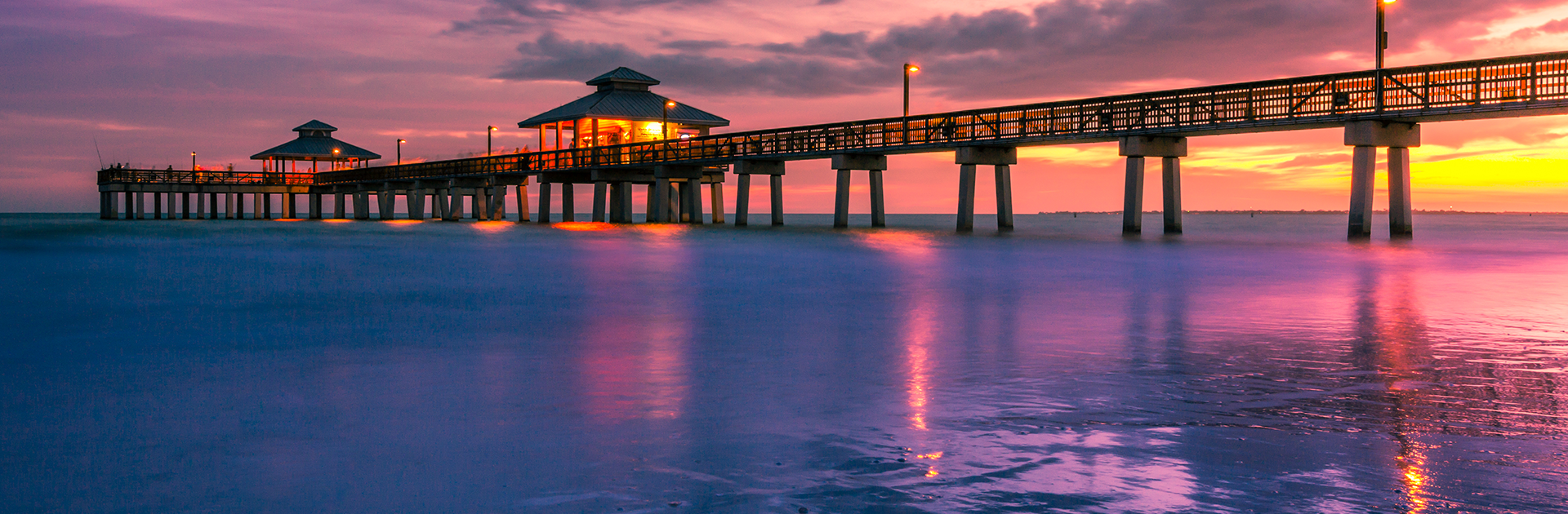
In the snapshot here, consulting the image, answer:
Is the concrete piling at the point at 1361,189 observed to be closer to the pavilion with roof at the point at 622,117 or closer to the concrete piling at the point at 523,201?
the pavilion with roof at the point at 622,117

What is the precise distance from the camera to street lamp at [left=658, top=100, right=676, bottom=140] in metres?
67.6

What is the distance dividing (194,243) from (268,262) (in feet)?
56.6

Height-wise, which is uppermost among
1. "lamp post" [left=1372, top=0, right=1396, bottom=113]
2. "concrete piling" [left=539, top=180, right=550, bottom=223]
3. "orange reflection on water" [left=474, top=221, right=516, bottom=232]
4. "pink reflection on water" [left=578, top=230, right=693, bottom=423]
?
"lamp post" [left=1372, top=0, right=1396, bottom=113]

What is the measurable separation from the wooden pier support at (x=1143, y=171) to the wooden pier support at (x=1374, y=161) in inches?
256

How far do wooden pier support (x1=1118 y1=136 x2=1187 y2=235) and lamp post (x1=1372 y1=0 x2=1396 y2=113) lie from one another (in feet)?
27.6

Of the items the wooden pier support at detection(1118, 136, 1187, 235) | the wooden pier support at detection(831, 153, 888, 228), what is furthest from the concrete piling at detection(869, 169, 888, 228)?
the wooden pier support at detection(1118, 136, 1187, 235)

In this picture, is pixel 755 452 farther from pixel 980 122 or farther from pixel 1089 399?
pixel 980 122

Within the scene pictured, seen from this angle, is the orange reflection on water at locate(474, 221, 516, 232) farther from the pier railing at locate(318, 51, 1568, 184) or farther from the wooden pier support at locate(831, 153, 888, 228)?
the wooden pier support at locate(831, 153, 888, 228)

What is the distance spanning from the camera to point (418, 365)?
9.62 metres

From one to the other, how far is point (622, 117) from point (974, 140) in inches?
1072

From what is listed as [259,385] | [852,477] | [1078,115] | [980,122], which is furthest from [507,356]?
[980,122]

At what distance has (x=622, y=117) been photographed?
2707 inches

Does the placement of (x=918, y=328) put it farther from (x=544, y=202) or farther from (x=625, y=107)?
(x=544, y=202)

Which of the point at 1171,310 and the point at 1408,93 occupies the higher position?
the point at 1408,93
